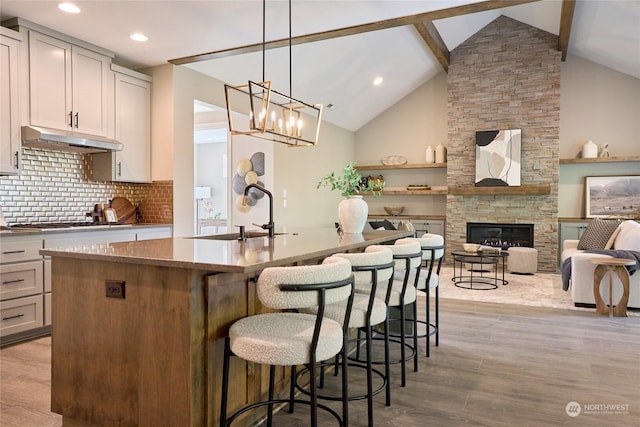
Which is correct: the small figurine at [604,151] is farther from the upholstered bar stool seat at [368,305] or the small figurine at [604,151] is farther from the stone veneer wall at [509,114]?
the upholstered bar stool seat at [368,305]

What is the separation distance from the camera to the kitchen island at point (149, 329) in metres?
1.90

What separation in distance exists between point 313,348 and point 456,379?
4.91 feet

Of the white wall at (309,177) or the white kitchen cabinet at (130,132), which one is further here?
the white wall at (309,177)

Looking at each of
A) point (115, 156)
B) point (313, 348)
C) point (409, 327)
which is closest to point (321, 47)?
point (115, 156)

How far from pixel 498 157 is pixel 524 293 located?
3.19 meters

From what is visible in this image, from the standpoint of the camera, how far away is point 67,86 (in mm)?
4242

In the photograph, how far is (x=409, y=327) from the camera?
148 inches

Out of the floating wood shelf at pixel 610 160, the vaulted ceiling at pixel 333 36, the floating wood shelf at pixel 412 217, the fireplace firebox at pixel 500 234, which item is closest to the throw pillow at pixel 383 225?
the floating wood shelf at pixel 412 217

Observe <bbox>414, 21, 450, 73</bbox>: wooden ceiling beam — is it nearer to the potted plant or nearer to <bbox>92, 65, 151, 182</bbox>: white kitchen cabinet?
the potted plant

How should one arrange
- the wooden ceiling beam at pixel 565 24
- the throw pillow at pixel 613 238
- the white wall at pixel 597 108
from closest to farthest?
the wooden ceiling beam at pixel 565 24 → the throw pillow at pixel 613 238 → the white wall at pixel 597 108

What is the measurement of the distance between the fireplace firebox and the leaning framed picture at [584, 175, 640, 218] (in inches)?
40.6

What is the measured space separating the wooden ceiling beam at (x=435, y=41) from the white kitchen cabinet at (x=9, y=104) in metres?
4.71

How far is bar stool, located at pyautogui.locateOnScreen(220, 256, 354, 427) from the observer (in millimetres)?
1730

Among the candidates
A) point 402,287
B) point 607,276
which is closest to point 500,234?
point 607,276
